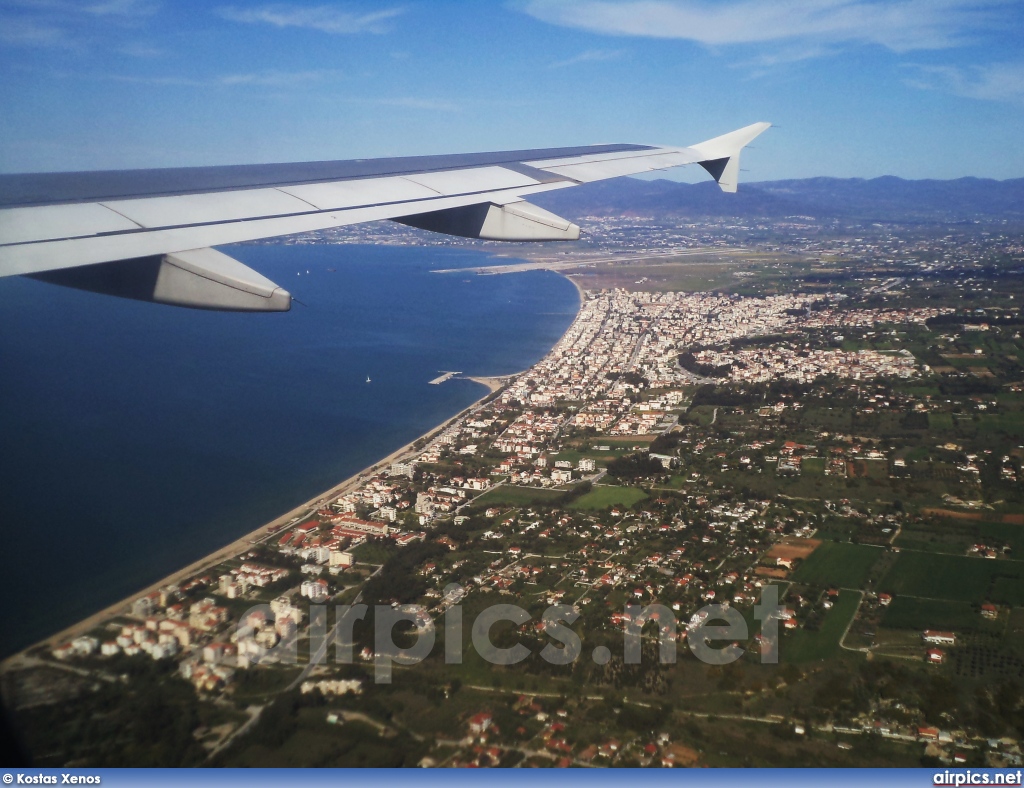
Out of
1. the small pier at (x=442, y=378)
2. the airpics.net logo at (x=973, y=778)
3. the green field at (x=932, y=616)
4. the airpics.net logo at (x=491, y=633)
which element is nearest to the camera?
the airpics.net logo at (x=973, y=778)

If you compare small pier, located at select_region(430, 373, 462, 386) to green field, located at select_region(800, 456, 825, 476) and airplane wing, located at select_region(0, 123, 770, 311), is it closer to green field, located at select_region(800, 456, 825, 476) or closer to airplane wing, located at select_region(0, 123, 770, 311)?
green field, located at select_region(800, 456, 825, 476)

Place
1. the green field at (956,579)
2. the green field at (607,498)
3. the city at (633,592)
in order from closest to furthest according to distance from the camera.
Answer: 1. the city at (633,592)
2. the green field at (956,579)
3. the green field at (607,498)

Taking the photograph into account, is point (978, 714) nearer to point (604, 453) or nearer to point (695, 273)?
point (604, 453)

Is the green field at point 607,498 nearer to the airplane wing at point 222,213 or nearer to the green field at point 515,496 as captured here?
the green field at point 515,496

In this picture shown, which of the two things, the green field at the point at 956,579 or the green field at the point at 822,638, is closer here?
the green field at the point at 822,638

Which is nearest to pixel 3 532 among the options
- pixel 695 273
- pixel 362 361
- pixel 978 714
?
pixel 978 714

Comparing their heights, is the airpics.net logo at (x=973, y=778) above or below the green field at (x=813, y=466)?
above

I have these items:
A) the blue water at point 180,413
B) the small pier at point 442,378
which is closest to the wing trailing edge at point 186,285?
the blue water at point 180,413
